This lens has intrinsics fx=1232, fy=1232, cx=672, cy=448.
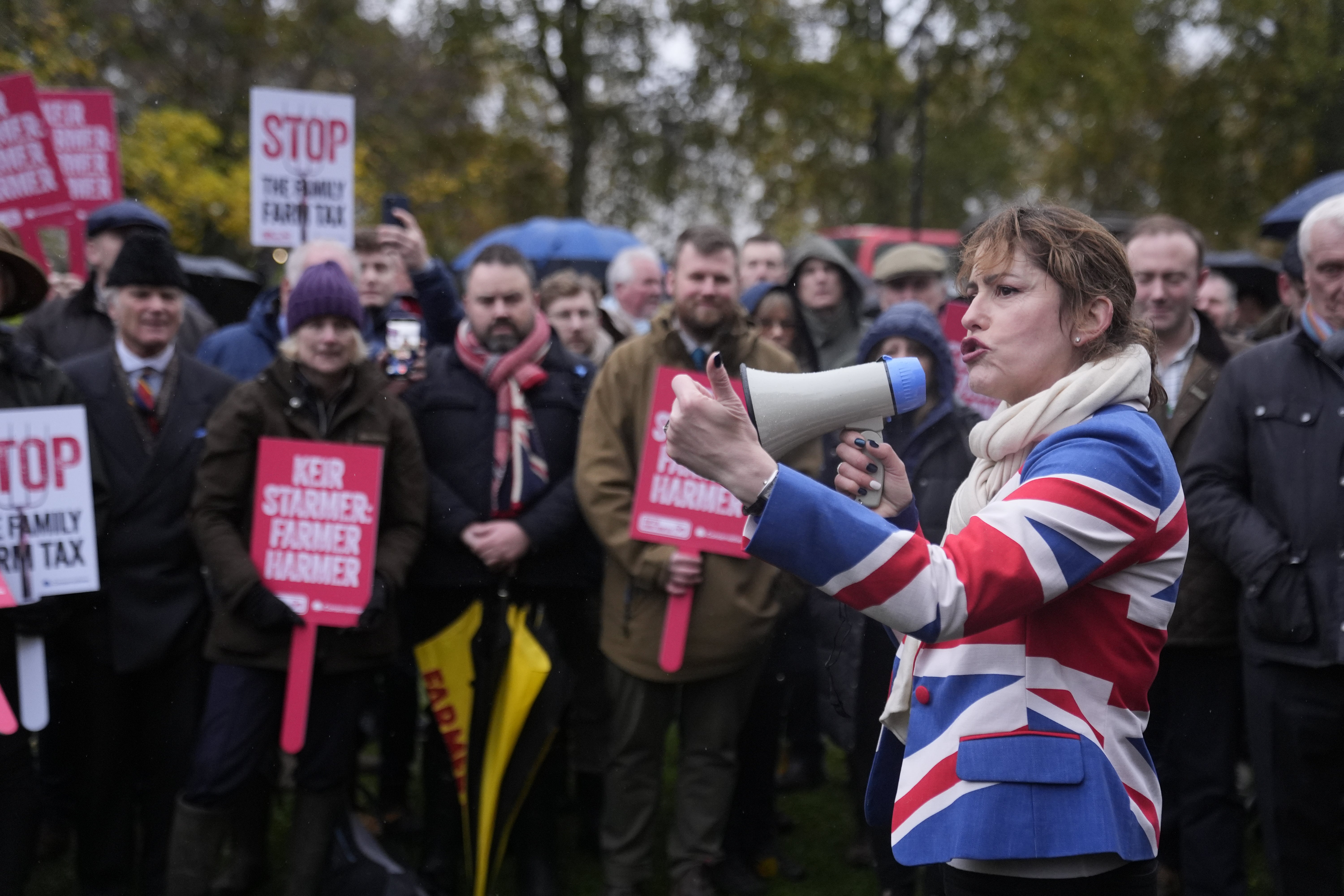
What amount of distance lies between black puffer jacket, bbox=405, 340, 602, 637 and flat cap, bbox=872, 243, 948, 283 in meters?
2.18

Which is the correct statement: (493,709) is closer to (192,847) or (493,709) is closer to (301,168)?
(192,847)

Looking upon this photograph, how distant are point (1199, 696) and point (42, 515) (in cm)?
398

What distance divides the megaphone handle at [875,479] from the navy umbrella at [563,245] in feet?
36.2

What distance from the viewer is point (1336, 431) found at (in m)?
3.80

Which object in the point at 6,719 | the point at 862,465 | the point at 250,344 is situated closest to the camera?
the point at 862,465

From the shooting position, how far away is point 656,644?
454cm

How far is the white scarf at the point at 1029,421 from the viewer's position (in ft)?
7.22

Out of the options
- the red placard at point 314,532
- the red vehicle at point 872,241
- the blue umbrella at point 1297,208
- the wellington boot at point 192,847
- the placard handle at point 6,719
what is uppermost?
the red vehicle at point 872,241

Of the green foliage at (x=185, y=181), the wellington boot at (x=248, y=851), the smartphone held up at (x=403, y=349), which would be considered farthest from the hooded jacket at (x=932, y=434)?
the green foliage at (x=185, y=181)

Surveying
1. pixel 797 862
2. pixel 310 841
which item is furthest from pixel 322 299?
pixel 797 862

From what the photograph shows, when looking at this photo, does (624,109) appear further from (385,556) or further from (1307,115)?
(385,556)

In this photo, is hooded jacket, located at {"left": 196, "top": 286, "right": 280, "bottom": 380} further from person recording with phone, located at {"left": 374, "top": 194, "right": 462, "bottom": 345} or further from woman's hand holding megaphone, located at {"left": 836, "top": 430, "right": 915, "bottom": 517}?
woman's hand holding megaphone, located at {"left": 836, "top": 430, "right": 915, "bottom": 517}

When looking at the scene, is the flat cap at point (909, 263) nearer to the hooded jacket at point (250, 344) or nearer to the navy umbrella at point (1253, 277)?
the navy umbrella at point (1253, 277)

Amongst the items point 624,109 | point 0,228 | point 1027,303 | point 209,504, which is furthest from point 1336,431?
point 624,109
